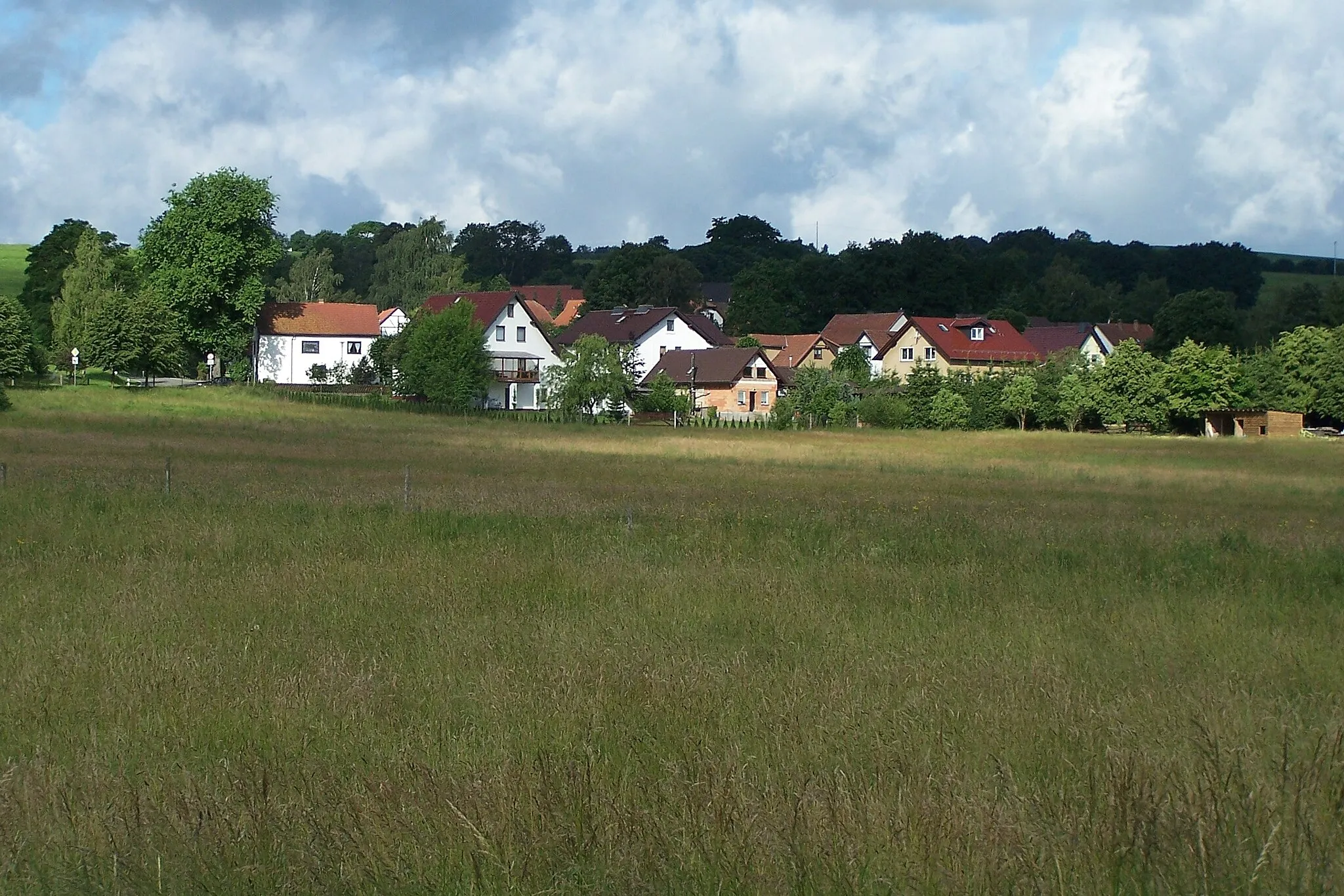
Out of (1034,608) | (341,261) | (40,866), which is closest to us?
(40,866)

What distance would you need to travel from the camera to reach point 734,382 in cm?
9306

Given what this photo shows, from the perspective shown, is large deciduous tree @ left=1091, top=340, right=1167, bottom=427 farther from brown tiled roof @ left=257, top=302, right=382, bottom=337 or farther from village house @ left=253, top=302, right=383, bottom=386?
brown tiled roof @ left=257, top=302, right=382, bottom=337

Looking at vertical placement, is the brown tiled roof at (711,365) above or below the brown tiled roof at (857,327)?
below

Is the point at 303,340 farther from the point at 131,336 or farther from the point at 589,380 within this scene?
the point at 589,380

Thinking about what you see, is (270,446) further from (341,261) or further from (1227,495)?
(341,261)

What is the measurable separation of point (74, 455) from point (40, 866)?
32.3 metres

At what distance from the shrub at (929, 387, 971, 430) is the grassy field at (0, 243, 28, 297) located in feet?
283

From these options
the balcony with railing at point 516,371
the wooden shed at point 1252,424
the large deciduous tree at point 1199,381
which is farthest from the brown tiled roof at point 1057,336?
the balcony with railing at point 516,371

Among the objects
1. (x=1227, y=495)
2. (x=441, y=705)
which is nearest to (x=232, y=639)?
(x=441, y=705)

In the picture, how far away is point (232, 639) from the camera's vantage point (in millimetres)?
10750

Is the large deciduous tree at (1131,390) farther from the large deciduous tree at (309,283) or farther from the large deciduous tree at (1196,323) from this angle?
the large deciduous tree at (309,283)

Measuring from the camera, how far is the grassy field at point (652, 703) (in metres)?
5.88

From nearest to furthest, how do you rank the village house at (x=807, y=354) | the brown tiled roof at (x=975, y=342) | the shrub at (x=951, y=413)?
1. the shrub at (x=951, y=413)
2. the village house at (x=807, y=354)
3. the brown tiled roof at (x=975, y=342)

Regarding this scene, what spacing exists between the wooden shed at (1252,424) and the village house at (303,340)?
2454 inches
